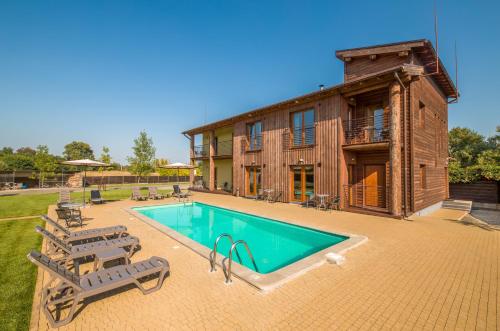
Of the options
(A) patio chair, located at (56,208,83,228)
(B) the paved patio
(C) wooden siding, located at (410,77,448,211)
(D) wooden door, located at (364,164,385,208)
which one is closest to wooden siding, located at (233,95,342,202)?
(D) wooden door, located at (364,164,385,208)

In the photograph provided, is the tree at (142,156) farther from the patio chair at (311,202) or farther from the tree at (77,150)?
the tree at (77,150)

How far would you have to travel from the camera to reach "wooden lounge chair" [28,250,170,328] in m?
3.07

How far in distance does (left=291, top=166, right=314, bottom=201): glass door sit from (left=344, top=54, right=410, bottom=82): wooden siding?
598cm

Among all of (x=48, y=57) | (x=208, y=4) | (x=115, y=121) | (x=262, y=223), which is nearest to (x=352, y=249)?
(x=262, y=223)

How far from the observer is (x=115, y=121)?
26.7 m

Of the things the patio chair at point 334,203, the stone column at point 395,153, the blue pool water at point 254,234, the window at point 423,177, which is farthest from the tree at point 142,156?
the window at point 423,177

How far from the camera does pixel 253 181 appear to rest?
1766cm

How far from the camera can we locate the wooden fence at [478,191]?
537 inches

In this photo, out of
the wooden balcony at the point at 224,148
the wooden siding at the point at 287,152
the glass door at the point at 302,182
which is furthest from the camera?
the wooden balcony at the point at 224,148

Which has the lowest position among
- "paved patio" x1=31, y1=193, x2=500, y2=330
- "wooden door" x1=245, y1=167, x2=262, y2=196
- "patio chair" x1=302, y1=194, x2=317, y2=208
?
"paved patio" x1=31, y1=193, x2=500, y2=330

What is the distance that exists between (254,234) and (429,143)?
11.2 metres

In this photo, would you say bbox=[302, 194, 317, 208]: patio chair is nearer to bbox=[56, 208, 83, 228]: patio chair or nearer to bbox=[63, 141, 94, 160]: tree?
bbox=[56, 208, 83, 228]: patio chair

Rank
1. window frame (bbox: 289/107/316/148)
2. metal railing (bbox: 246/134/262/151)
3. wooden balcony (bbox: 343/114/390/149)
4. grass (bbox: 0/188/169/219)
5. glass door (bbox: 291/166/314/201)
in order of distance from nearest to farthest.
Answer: wooden balcony (bbox: 343/114/390/149), grass (bbox: 0/188/169/219), window frame (bbox: 289/107/316/148), glass door (bbox: 291/166/314/201), metal railing (bbox: 246/134/262/151)

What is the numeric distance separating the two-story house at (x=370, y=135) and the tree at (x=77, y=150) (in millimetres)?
74201
